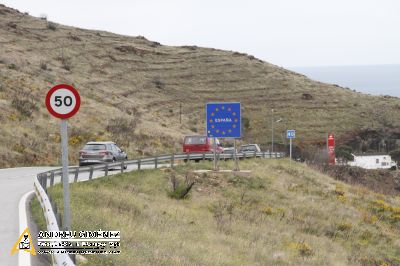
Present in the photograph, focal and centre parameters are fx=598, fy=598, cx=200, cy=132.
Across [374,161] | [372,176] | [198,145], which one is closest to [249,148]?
[198,145]

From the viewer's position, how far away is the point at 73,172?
23281 millimetres

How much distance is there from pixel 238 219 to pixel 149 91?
64.9m

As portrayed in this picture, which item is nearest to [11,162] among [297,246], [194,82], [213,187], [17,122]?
[17,122]

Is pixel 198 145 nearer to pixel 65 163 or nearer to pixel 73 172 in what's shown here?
pixel 73 172

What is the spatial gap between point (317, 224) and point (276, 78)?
7630 centimetres

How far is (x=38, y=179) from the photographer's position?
53.2ft

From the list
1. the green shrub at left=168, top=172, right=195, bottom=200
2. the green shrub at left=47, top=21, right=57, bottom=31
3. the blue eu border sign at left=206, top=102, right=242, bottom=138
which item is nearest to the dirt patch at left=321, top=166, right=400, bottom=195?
the blue eu border sign at left=206, top=102, right=242, bottom=138

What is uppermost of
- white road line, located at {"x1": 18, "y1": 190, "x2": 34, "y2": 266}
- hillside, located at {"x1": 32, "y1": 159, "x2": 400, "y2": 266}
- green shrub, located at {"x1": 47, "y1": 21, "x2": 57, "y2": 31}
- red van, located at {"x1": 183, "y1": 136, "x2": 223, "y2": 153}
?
green shrub, located at {"x1": 47, "y1": 21, "x2": 57, "y2": 31}

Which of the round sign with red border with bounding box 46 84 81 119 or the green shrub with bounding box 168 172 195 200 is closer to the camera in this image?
the round sign with red border with bounding box 46 84 81 119

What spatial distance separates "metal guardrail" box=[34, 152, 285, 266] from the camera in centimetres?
904

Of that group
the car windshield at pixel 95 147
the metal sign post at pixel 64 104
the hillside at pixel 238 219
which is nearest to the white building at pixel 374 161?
the hillside at pixel 238 219

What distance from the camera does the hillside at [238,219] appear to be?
13.7 meters

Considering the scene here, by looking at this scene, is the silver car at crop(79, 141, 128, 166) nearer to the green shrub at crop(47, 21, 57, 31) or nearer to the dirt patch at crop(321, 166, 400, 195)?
the dirt patch at crop(321, 166, 400, 195)

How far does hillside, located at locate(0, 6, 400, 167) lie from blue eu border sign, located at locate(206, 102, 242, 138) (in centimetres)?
1251
